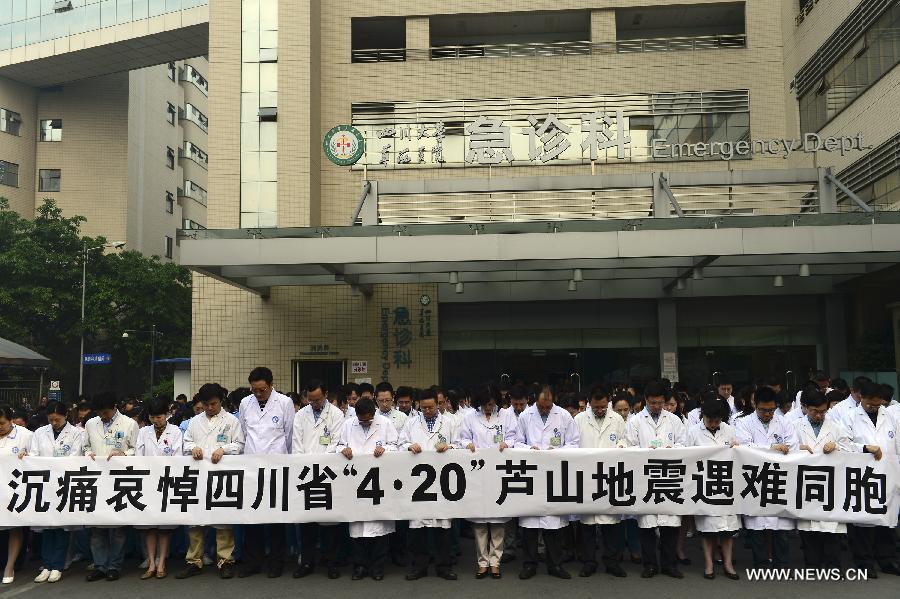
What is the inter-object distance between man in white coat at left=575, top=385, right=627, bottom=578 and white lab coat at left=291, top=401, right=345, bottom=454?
261 centimetres

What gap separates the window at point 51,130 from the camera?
38719mm

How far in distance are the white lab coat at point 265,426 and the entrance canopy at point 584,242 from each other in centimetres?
733

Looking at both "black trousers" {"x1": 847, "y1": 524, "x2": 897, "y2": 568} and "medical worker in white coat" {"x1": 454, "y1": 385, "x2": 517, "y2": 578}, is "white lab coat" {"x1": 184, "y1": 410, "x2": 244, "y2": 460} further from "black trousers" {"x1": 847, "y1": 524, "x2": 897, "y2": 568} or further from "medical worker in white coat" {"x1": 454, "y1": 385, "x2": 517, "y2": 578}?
"black trousers" {"x1": 847, "y1": 524, "x2": 897, "y2": 568}

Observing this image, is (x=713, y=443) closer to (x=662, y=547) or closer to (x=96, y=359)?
(x=662, y=547)

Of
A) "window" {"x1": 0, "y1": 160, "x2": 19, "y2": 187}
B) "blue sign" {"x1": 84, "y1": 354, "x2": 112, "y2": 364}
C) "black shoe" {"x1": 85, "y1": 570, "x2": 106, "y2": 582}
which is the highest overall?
"window" {"x1": 0, "y1": 160, "x2": 19, "y2": 187}

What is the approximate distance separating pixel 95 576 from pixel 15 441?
5.46 ft

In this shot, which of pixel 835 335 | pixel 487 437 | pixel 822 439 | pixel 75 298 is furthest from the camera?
pixel 75 298

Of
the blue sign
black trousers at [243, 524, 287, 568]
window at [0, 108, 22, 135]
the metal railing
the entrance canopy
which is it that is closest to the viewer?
black trousers at [243, 524, 287, 568]

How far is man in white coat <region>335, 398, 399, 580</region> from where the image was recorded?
24.7ft

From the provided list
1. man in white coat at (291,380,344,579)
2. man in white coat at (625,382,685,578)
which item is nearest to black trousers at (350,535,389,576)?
man in white coat at (291,380,344,579)

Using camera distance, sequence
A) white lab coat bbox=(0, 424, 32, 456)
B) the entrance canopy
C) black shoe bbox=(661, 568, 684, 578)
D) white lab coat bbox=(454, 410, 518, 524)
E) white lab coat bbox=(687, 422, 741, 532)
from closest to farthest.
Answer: black shoe bbox=(661, 568, 684, 578) → white lab coat bbox=(687, 422, 741, 532) → white lab coat bbox=(0, 424, 32, 456) → white lab coat bbox=(454, 410, 518, 524) → the entrance canopy

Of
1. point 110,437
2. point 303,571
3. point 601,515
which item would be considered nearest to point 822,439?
point 601,515

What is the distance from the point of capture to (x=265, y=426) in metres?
7.87

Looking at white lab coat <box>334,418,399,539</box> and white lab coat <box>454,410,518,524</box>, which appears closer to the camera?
white lab coat <box>334,418,399,539</box>
